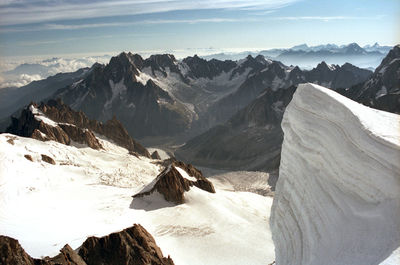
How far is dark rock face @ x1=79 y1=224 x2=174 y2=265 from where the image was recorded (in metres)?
33.9

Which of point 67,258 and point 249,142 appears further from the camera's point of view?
point 249,142

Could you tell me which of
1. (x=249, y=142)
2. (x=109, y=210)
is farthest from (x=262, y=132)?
(x=109, y=210)

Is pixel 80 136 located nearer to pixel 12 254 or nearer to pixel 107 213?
pixel 107 213

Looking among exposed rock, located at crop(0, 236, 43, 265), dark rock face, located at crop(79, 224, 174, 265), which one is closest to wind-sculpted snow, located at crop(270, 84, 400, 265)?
dark rock face, located at crop(79, 224, 174, 265)

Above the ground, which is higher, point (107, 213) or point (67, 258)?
point (67, 258)

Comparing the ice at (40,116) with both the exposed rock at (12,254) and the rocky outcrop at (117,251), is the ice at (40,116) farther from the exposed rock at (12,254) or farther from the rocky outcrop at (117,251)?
the exposed rock at (12,254)

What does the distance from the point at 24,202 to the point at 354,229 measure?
55.7m

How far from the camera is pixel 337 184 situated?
13.4m

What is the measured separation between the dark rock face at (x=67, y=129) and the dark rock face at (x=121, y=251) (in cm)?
7069

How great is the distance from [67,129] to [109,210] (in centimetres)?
6530

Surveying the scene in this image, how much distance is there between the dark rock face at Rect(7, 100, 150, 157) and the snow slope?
70.4ft

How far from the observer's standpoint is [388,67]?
17338 centimetres

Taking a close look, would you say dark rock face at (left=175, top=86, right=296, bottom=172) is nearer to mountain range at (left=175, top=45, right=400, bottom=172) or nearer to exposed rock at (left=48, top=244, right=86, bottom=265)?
mountain range at (left=175, top=45, right=400, bottom=172)

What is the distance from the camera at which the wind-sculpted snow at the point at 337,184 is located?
35.5 feet
